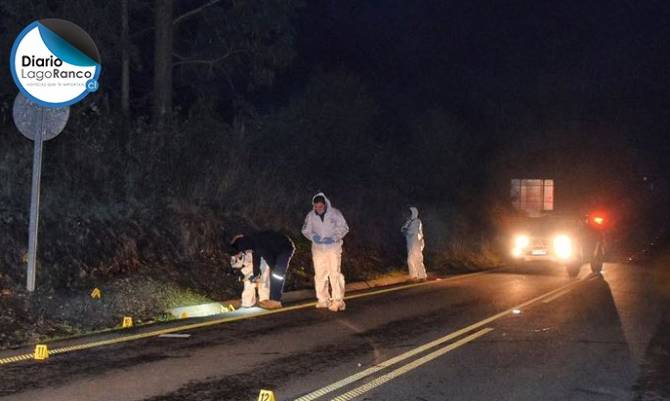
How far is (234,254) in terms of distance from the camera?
40.5ft

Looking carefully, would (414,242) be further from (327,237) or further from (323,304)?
(327,237)

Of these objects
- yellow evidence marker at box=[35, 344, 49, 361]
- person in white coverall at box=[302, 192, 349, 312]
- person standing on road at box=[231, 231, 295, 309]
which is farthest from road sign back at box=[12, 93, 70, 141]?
yellow evidence marker at box=[35, 344, 49, 361]

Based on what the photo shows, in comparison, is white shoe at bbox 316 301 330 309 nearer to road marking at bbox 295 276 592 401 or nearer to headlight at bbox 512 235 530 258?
road marking at bbox 295 276 592 401

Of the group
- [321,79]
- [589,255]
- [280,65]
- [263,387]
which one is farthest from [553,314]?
[321,79]

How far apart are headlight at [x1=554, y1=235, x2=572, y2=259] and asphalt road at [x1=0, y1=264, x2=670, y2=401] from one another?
27.3 ft

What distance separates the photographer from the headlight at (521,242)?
22.9 m

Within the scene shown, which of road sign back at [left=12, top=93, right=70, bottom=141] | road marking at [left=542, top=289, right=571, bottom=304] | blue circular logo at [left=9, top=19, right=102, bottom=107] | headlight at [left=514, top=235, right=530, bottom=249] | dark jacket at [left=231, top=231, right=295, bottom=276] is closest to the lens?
blue circular logo at [left=9, top=19, right=102, bottom=107]

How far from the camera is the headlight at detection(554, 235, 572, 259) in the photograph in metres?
21.8

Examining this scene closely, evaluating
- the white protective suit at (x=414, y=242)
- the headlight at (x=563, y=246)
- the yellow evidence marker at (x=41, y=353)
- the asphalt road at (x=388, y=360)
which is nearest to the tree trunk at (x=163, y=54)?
the white protective suit at (x=414, y=242)

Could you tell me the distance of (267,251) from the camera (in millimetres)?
12242

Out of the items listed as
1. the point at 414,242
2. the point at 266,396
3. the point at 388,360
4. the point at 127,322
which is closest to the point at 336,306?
the point at 127,322

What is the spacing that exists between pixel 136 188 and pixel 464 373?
9.64 meters

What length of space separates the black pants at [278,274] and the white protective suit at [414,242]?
7.01 m

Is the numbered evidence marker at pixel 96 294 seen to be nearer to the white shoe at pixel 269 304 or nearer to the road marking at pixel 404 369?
the white shoe at pixel 269 304
